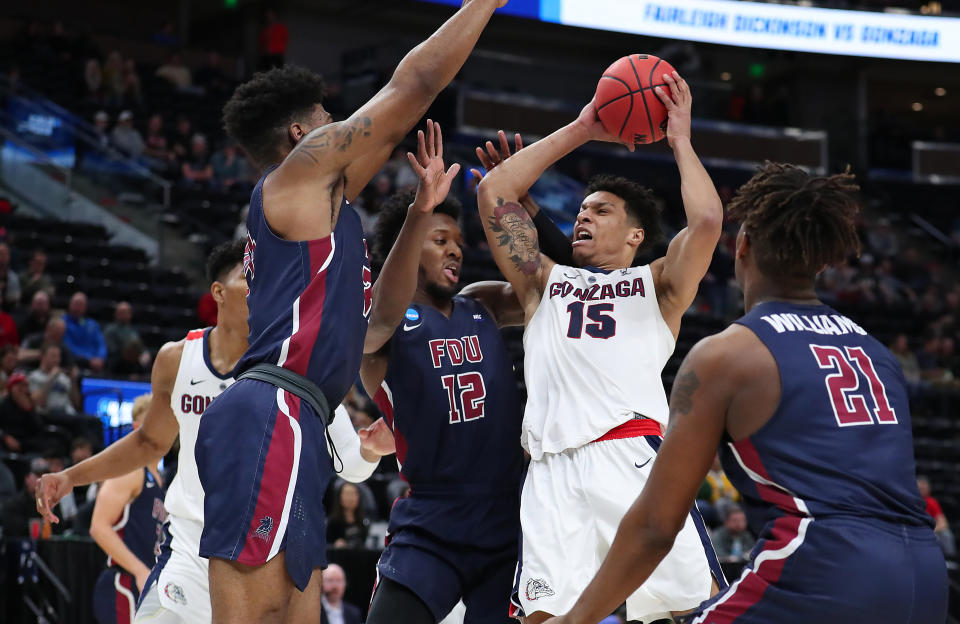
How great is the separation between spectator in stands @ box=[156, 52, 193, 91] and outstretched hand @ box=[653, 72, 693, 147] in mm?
15694

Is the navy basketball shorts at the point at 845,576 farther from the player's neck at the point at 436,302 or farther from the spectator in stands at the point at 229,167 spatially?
the spectator in stands at the point at 229,167

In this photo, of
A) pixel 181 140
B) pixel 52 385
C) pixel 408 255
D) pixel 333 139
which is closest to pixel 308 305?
pixel 333 139

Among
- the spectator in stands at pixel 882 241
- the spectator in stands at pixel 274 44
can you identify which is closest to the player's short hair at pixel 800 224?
the spectator in stands at pixel 274 44

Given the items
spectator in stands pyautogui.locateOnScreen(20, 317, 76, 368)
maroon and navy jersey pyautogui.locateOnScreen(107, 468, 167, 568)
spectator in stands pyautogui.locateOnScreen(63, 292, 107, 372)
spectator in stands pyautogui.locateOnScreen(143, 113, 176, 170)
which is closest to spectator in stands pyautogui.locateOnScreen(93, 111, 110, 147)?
spectator in stands pyautogui.locateOnScreen(143, 113, 176, 170)

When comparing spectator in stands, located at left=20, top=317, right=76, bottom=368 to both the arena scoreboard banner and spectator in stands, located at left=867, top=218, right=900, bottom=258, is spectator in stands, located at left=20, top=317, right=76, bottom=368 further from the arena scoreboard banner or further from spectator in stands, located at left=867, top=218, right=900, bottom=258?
spectator in stands, located at left=867, top=218, right=900, bottom=258

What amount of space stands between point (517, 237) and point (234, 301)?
1414 millimetres

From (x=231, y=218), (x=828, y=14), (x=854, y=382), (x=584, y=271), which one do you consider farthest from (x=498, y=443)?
(x=828, y=14)

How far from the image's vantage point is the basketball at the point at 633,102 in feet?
15.9

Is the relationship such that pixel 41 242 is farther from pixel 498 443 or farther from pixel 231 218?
pixel 498 443

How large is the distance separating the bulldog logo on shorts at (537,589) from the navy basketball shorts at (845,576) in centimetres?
140

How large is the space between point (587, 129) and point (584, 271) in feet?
2.13

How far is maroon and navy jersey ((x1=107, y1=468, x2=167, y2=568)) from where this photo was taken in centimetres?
704

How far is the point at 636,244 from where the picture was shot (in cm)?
505

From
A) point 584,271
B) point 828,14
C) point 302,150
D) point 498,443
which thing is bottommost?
point 498,443
